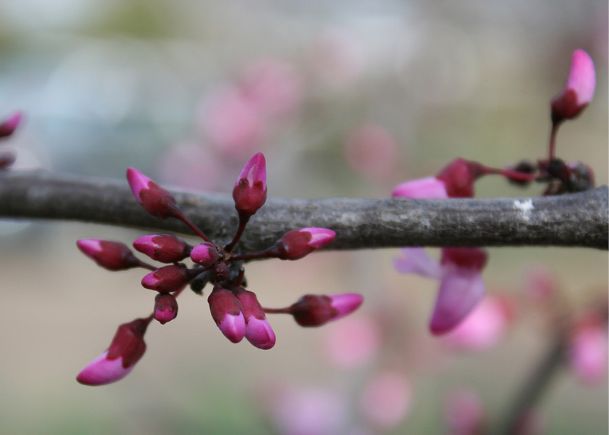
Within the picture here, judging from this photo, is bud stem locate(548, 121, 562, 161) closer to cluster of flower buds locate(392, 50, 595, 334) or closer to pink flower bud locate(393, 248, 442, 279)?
cluster of flower buds locate(392, 50, 595, 334)

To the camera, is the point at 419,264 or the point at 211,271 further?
the point at 419,264

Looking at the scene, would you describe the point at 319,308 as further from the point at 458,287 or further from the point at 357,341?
the point at 357,341

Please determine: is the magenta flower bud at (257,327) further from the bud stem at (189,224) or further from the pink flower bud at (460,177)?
the pink flower bud at (460,177)

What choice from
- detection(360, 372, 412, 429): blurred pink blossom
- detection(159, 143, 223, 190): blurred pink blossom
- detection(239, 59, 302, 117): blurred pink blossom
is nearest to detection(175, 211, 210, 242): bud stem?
detection(360, 372, 412, 429): blurred pink blossom

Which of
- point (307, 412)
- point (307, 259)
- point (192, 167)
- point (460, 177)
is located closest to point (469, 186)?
point (460, 177)

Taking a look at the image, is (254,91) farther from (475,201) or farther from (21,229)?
(21,229)

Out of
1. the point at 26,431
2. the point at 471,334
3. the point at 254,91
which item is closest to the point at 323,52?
the point at 254,91

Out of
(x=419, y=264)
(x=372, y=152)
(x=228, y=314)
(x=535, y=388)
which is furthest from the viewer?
(x=372, y=152)
